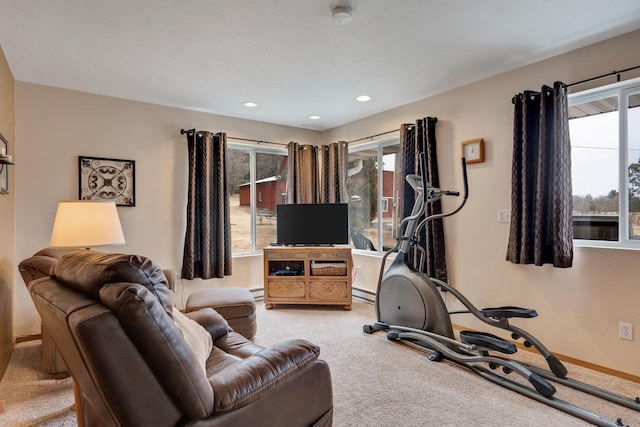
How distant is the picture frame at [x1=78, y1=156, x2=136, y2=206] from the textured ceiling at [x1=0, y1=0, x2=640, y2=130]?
2.38ft

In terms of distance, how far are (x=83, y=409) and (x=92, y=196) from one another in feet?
8.58

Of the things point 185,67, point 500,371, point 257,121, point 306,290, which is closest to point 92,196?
point 185,67

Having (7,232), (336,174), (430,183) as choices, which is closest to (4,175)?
(7,232)

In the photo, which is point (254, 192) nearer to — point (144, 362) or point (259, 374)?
point (259, 374)

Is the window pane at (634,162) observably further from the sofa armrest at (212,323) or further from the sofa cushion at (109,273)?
the sofa cushion at (109,273)

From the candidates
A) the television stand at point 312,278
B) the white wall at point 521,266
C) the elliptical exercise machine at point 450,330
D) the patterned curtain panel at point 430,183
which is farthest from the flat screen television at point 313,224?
the white wall at point 521,266

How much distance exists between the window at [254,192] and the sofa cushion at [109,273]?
348 cm

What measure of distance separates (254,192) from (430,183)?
2.47 meters

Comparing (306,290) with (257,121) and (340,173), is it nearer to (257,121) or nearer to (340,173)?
(340,173)

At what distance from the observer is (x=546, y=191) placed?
9.45 feet

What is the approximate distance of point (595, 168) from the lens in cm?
289

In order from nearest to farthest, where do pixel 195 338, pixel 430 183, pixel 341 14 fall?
pixel 195 338 < pixel 341 14 < pixel 430 183

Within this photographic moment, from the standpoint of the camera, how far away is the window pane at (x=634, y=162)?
2.64 metres

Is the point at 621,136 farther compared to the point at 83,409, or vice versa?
the point at 621,136
